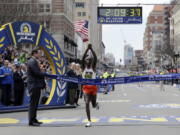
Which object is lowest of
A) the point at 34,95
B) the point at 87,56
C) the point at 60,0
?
the point at 34,95

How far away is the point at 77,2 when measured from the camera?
10969 cm

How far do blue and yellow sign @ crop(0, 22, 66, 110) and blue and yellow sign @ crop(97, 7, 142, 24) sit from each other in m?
11.3

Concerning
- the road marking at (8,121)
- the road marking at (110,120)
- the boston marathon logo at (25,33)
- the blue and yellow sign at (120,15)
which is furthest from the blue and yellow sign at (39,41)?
the blue and yellow sign at (120,15)

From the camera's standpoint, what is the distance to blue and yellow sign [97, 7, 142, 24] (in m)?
26.7

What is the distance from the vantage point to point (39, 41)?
15086mm

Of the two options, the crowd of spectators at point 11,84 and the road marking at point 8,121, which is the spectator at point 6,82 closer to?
the crowd of spectators at point 11,84

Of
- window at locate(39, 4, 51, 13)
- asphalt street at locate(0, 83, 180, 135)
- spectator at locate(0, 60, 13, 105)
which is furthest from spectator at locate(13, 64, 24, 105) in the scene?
window at locate(39, 4, 51, 13)

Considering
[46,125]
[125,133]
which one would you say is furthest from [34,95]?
[125,133]

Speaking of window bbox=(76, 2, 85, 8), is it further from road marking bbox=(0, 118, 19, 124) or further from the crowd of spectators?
road marking bbox=(0, 118, 19, 124)

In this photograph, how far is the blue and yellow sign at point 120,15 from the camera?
2670cm

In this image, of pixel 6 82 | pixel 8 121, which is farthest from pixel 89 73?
pixel 6 82

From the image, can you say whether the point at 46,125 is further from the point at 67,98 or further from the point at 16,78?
the point at 67,98

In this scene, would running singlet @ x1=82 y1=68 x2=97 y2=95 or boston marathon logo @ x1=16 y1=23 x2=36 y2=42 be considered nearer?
running singlet @ x1=82 y1=68 x2=97 y2=95

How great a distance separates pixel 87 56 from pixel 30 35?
5225 mm
